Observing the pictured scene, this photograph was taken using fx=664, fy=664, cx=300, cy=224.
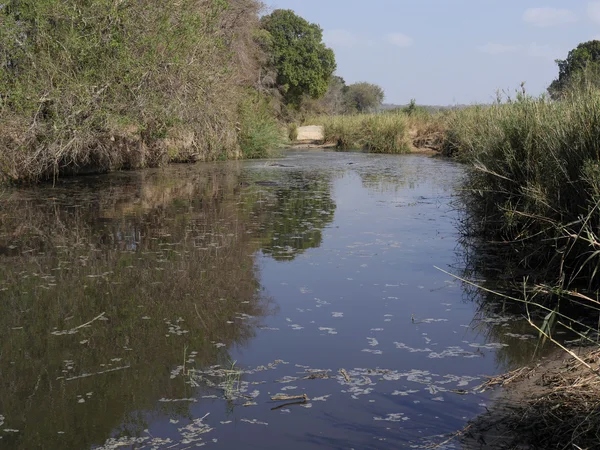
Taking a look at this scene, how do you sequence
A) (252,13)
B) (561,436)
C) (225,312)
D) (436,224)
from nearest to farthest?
(561,436) → (225,312) → (436,224) → (252,13)

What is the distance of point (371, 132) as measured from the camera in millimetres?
28453

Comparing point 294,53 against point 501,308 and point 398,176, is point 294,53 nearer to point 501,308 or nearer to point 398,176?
point 398,176

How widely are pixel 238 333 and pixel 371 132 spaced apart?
78.8ft

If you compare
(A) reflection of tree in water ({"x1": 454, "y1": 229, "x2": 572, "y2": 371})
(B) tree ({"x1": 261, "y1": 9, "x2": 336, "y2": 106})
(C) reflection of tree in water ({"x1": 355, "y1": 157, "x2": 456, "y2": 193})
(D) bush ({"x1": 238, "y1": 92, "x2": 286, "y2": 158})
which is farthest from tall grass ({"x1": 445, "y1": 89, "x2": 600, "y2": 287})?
(B) tree ({"x1": 261, "y1": 9, "x2": 336, "y2": 106})

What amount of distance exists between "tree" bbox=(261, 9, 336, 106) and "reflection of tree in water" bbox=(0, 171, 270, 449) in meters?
30.4

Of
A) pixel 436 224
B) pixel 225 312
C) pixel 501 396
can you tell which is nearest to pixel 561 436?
pixel 501 396

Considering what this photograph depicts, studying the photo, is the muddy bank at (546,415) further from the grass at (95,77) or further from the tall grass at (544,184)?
the grass at (95,77)

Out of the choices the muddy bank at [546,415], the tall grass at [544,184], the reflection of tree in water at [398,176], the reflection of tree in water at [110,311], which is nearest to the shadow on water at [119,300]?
the reflection of tree in water at [110,311]

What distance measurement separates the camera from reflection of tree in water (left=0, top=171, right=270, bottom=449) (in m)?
3.89

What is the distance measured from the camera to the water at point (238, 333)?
3703mm

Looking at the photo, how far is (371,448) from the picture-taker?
344 centimetres

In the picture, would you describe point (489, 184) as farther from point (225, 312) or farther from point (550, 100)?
point (225, 312)

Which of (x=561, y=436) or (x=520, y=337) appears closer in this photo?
(x=561, y=436)

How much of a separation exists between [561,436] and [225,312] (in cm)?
312
